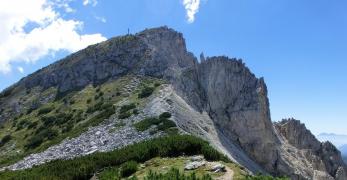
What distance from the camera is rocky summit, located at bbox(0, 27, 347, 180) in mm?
57906

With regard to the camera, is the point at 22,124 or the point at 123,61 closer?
the point at 22,124

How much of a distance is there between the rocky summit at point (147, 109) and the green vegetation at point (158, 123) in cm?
20

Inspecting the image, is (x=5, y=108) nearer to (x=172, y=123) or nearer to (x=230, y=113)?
(x=230, y=113)

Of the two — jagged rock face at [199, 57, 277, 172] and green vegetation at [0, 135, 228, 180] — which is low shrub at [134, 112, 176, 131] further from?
jagged rock face at [199, 57, 277, 172]

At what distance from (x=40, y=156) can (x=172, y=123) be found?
1621cm

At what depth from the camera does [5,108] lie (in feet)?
306

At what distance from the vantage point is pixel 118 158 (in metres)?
41.4

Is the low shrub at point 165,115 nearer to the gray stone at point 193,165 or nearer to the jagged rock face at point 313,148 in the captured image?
the gray stone at point 193,165

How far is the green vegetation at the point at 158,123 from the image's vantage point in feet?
173

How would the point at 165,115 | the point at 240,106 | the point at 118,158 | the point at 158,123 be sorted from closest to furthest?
the point at 118,158 < the point at 158,123 < the point at 165,115 < the point at 240,106

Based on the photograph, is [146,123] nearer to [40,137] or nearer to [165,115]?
[165,115]

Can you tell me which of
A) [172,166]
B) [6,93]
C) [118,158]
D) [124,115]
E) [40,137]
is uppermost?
[6,93]

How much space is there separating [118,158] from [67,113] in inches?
1359

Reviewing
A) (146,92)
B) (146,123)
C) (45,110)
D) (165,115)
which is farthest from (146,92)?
(45,110)
